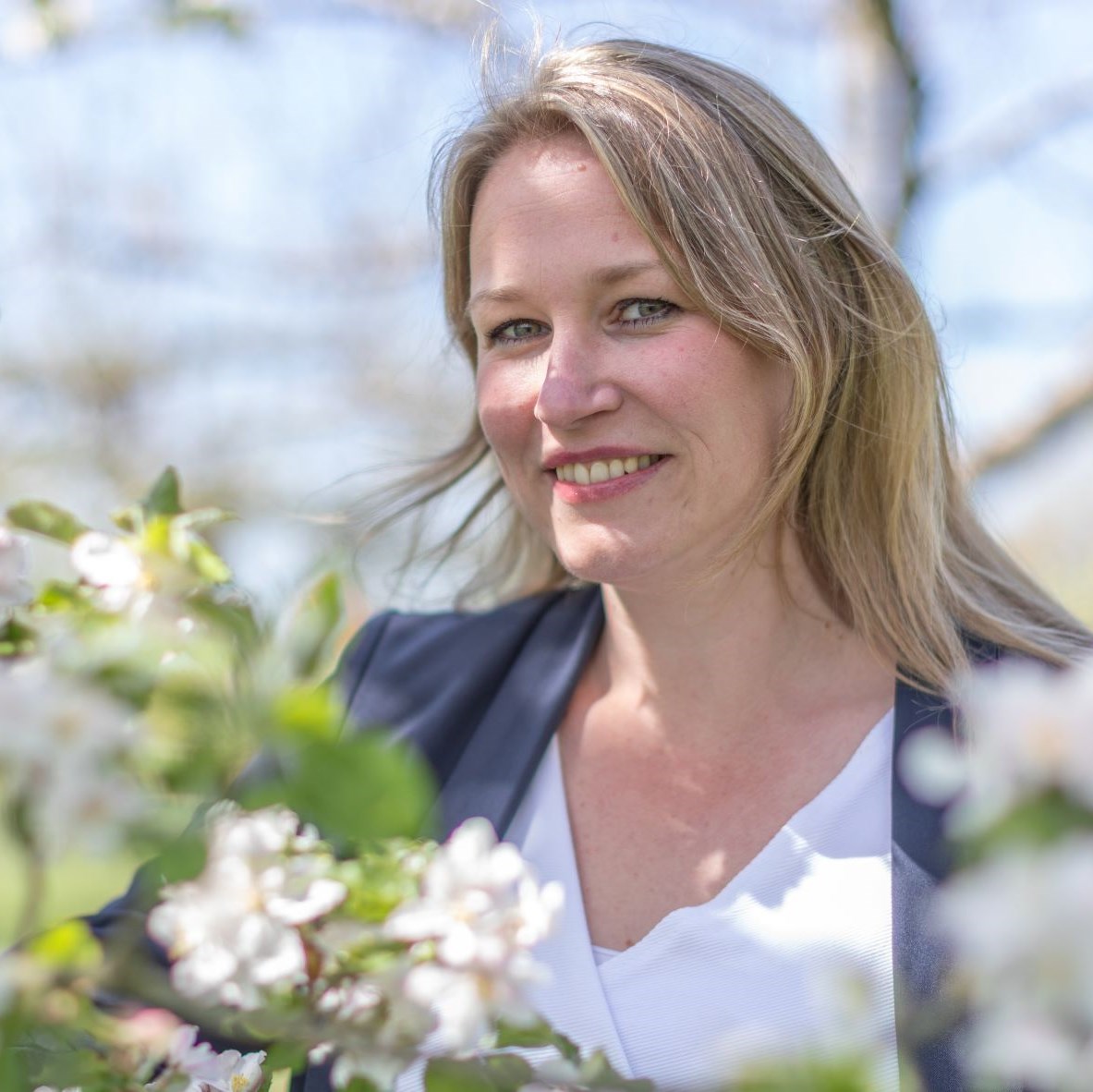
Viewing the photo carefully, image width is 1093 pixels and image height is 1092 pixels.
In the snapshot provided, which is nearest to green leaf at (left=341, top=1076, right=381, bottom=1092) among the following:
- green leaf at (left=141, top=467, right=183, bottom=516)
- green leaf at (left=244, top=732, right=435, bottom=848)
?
green leaf at (left=244, top=732, right=435, bottom=848)

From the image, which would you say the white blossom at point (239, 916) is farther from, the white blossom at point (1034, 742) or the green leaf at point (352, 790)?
the white blossom at point (1034, 742)

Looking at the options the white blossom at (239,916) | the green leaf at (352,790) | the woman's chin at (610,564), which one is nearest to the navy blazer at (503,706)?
the woman's chin at (610,564)

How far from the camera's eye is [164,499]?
2.44 feet

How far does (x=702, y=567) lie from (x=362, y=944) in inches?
48.9

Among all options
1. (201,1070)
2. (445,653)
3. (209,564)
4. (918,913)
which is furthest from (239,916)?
(445,653)

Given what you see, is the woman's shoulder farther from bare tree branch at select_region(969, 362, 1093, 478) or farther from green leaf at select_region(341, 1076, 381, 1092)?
bare tree branch at select_region(969, 362, 1093, 478)

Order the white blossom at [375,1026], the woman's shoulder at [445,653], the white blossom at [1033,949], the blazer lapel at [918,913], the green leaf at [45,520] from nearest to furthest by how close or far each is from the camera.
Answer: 1. the white blossom at [1033,949]
2. the white blossom at [375,1026]
3. the green leaf at [45,520]
4. the blazer lapel at [918,913]
5. the woman's shoulder at [445,653]

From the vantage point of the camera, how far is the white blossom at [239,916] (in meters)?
0.62

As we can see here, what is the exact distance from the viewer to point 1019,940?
407mm

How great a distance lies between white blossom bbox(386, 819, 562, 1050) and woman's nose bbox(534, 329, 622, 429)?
112cm

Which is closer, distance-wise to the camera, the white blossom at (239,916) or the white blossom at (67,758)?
the white blossom at (67,758)

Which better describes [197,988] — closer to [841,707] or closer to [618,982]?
[618,982]

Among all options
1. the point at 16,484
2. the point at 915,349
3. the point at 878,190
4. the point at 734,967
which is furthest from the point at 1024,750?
the point at 16,484

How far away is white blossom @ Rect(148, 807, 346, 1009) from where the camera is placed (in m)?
0.62
